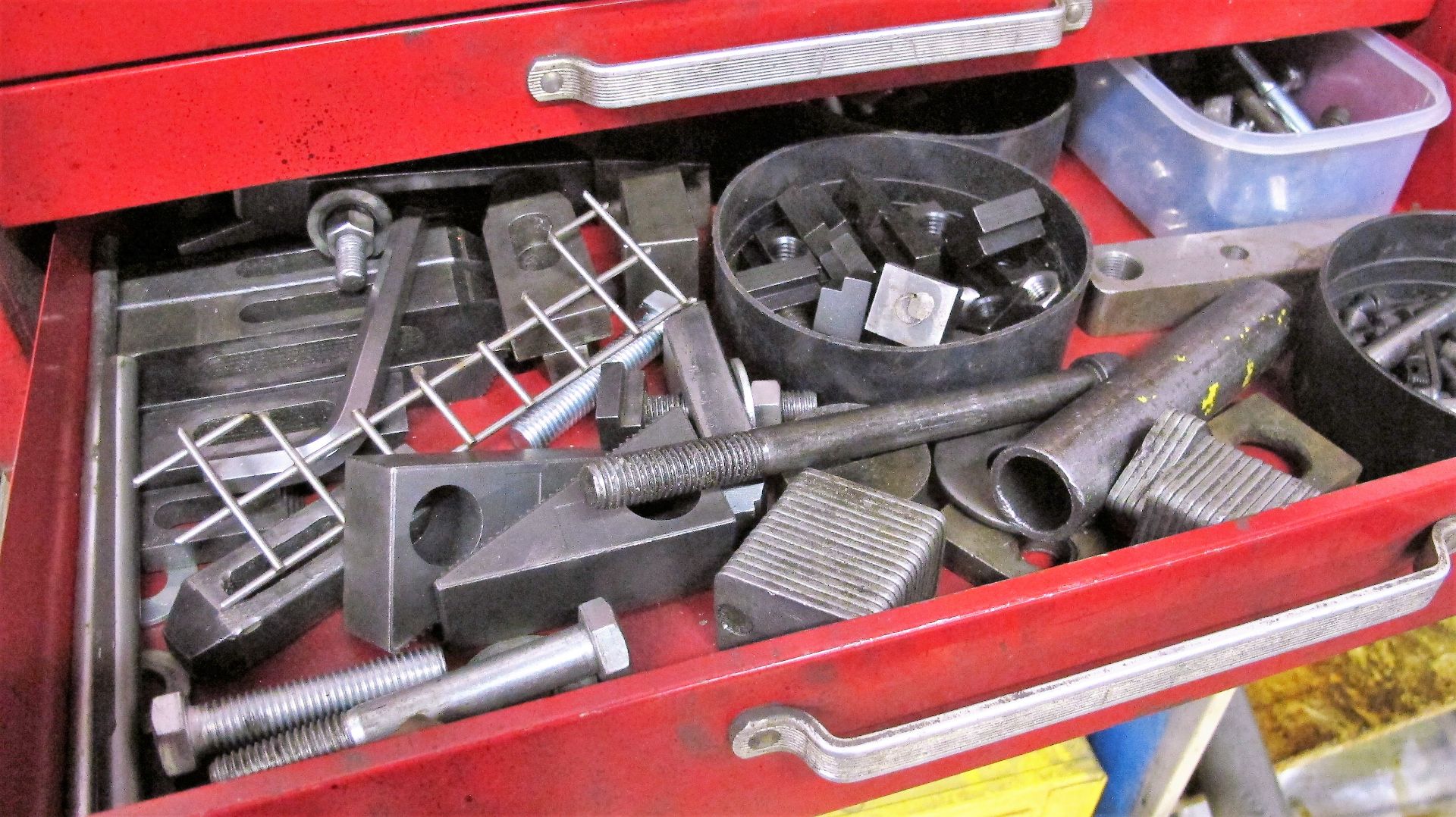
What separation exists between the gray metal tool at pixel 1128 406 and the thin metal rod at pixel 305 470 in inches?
18.7

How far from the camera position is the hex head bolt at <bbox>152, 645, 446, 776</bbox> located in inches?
23.6

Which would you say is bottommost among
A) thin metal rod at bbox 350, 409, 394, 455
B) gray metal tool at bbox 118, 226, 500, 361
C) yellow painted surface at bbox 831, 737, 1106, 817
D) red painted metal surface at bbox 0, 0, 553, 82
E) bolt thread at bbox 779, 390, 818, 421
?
yellow painted surface at bbox 831, 737, 1106, 817

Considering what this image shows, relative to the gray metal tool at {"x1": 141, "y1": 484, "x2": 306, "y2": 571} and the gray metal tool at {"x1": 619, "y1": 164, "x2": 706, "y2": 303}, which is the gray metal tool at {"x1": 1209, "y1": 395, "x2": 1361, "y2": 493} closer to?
the gray metal tool at {"x1": 619, "y1": 164, "x2": 706, "y2": 303}

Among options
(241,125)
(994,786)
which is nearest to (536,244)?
(241,125)

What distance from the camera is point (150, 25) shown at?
67cm

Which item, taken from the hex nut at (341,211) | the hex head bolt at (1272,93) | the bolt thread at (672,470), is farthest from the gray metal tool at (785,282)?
the hex head bolt at (1272,93)

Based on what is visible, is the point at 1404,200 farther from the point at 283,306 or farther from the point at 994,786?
the point at 283,306

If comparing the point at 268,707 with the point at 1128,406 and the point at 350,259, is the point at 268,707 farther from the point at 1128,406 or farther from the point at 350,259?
the point at 1128,406

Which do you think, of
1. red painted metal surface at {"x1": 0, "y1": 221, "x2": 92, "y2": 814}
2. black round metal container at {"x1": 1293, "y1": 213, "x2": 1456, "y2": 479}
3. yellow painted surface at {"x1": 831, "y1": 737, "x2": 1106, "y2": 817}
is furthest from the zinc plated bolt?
black round metal container at {"x1": 1293, "y1": 213, "x2": 1456, "y2": 479}

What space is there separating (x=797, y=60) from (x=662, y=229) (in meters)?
0.18

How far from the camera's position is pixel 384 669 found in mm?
659

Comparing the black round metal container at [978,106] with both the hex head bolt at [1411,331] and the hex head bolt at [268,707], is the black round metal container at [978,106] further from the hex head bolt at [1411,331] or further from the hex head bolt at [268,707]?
the hex head bolt at [268,707]

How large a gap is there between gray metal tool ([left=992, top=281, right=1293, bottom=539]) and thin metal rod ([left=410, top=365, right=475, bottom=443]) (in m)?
0.40

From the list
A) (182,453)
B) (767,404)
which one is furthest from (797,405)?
(182,453)
